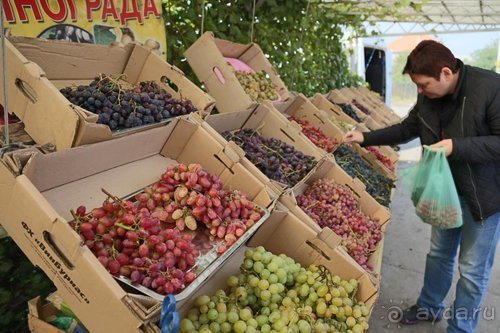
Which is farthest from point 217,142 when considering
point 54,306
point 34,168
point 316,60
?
point 316,60

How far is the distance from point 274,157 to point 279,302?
3.62 feet

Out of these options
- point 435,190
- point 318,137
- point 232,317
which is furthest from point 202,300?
point 318,137

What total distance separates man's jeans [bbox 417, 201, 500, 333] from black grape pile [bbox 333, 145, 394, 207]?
0.56 metres

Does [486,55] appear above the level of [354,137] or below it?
above

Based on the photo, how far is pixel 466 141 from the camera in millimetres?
2500

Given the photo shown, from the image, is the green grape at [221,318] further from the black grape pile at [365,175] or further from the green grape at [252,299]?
the black grape pile at [365,175]

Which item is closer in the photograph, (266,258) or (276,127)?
(266,258)

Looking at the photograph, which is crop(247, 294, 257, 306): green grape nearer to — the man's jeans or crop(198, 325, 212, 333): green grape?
crop(198, 325, 212, 333): green grape

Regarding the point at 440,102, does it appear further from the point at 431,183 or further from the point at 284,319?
the point at 284,319

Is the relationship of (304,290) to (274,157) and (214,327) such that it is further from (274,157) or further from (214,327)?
(274,157)

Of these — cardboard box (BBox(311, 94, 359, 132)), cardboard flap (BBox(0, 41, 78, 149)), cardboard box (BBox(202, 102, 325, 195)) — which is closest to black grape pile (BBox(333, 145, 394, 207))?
cardboard box (BBox(202, 102, 325, 195))

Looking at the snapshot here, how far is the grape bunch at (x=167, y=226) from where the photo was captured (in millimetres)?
1435

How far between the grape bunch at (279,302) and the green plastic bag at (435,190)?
0.95m

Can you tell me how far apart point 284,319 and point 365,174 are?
227 centimetres
